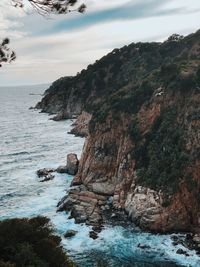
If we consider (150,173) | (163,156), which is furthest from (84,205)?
(163,156)

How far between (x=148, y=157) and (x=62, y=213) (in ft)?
35.0

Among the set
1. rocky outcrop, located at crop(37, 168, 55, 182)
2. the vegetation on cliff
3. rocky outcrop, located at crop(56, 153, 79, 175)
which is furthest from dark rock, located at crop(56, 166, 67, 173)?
the vegetation on cliff

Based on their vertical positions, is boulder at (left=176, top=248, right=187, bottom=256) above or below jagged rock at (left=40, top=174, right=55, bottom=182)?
below

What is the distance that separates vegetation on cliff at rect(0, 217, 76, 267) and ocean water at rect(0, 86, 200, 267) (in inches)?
339

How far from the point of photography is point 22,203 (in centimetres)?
4384

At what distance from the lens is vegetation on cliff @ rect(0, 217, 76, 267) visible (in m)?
19.3

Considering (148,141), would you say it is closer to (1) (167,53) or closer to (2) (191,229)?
(2) (191,229)

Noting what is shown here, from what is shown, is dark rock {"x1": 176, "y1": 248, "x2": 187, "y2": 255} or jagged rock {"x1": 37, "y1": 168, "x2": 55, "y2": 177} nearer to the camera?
dark rock {"x1": 176, "y1": 248, "x2": 187, "y2": 255}

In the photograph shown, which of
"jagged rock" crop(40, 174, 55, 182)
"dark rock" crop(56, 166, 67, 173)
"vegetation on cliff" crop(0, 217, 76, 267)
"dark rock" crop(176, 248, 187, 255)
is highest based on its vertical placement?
"vegetation on cliff" crop(0, 217, 76, 267)

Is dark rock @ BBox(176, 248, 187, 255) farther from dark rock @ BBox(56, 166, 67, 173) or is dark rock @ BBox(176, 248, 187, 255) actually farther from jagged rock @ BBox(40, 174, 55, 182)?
dark rock @ BBox(56, 166, 67, 173)

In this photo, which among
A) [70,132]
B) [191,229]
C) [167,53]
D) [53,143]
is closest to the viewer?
[191,229]

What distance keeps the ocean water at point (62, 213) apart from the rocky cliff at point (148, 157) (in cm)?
185

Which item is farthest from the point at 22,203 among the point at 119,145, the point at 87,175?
the point at 119,145

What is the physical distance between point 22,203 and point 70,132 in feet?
157
